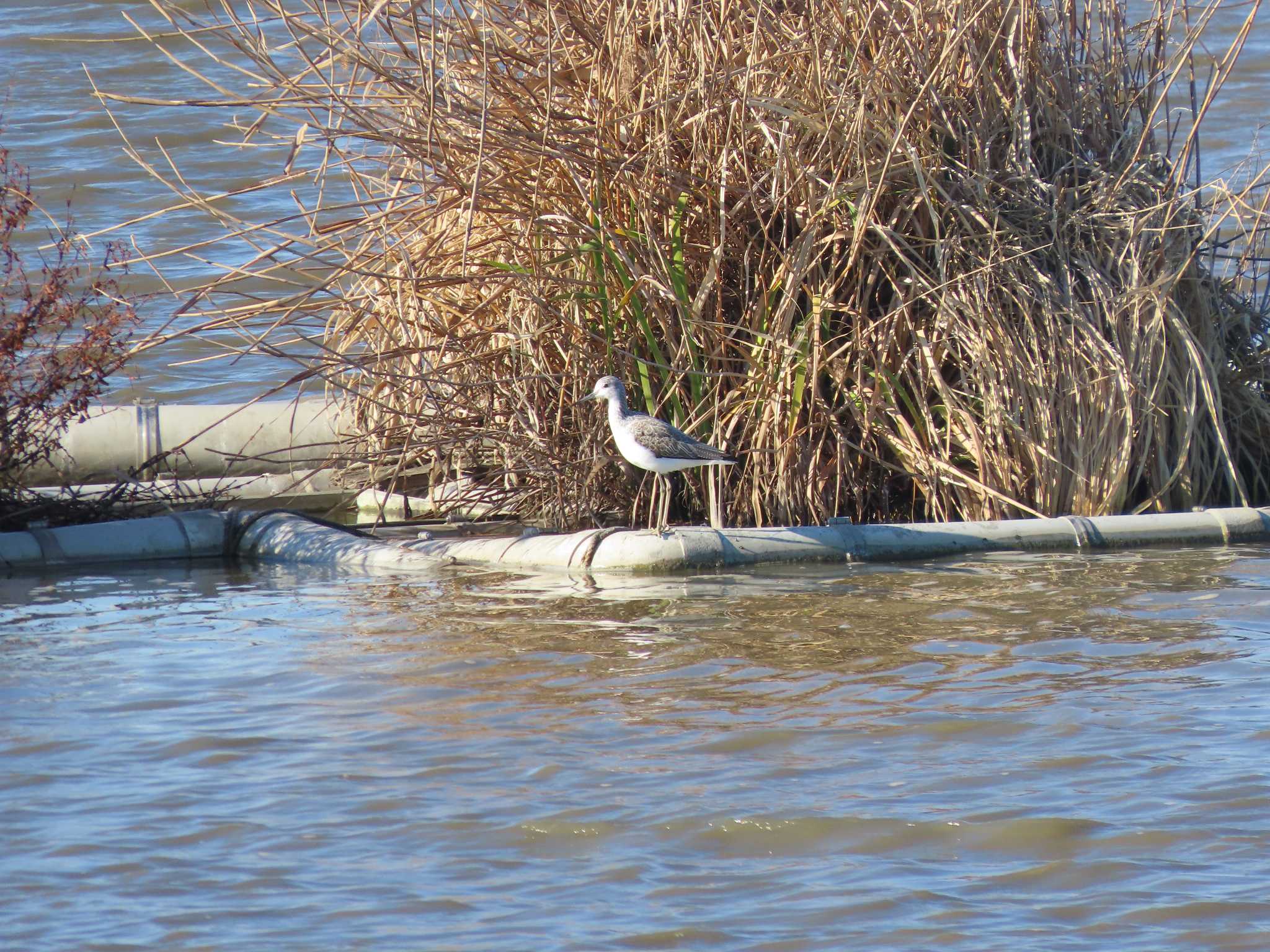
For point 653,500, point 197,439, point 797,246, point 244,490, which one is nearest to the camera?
point 797,246

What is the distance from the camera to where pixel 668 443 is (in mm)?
6742

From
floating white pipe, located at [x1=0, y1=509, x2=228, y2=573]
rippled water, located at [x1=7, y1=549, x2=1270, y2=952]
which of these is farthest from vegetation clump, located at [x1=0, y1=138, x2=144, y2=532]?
rippled water, located at [x1=7, y1=549, x2=1270, y2=952]

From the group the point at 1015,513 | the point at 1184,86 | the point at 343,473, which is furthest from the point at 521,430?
the point at 1184,86

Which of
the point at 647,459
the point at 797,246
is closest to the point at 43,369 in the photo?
the point at 647,459

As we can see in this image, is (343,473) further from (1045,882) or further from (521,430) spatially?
(1045,882)

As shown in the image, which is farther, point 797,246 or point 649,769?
point 797,246

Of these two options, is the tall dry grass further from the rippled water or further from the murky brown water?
the murky brown water

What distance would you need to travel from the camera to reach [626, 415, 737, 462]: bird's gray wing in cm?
673

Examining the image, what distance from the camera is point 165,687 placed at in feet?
17.2

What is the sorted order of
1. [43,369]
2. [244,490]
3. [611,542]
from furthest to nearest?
[244,490]
[43,369]
[611,542]

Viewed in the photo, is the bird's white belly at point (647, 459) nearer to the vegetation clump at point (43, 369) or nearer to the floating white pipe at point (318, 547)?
the floating white pipe at point (318, 547)

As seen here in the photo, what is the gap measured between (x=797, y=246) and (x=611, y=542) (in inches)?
59.2

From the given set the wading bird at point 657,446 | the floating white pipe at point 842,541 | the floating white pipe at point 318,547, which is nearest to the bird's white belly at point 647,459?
the wading bird at point 657,446

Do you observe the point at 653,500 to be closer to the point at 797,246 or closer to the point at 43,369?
the point at 797,246
